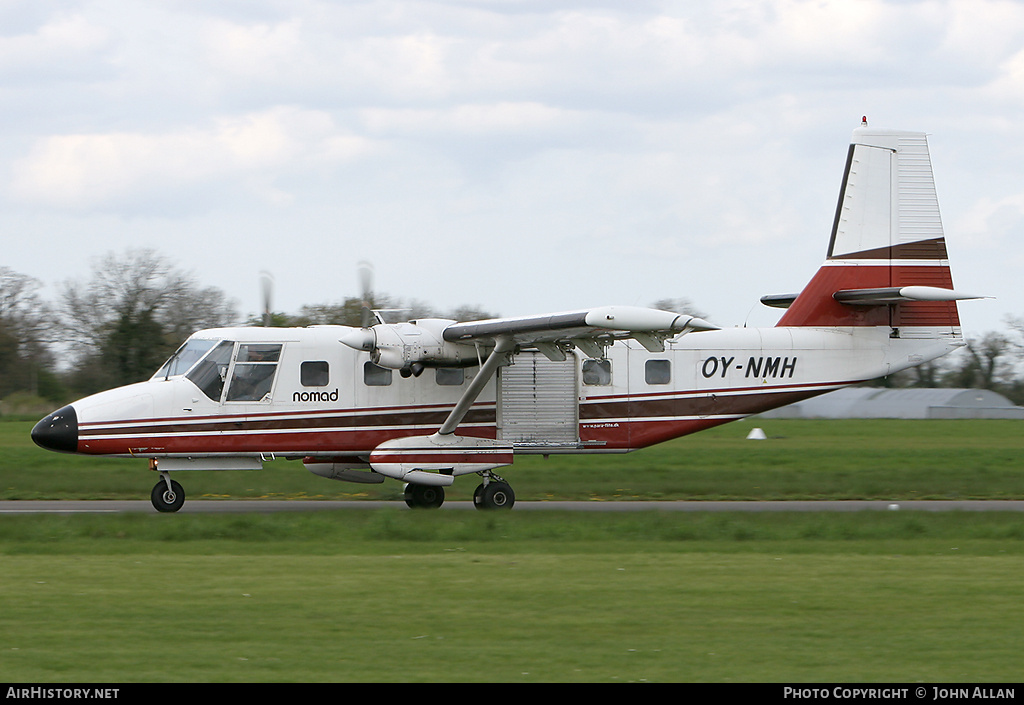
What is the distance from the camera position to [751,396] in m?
18.0

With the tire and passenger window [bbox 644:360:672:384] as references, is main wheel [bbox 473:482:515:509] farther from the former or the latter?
passenger window [bbox 644:360:672:384]

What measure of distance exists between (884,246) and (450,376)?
779cm

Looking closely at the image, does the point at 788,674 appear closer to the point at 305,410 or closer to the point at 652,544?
the point at 652,544

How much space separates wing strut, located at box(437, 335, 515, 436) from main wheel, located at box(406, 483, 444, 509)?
3.84 ft

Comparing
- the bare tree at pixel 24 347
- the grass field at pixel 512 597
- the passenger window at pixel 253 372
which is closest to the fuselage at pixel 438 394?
the passenger window at pixel 253 372

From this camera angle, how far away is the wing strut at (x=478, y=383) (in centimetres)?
1594

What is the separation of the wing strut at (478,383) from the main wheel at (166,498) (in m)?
3.97

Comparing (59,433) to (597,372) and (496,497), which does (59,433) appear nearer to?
(496,497)

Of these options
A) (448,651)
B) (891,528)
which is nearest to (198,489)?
(891,528)

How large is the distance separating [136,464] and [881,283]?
1657 cm

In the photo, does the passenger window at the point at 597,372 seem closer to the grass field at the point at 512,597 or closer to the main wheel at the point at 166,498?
the grass field at the point at 512,597

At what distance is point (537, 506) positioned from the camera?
59.0 feet

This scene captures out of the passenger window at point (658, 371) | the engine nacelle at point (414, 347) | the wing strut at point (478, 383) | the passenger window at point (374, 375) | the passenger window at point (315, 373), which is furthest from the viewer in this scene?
the passenger window at point (658, 371)

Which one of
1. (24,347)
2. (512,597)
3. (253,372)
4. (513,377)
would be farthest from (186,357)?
(24,347)
